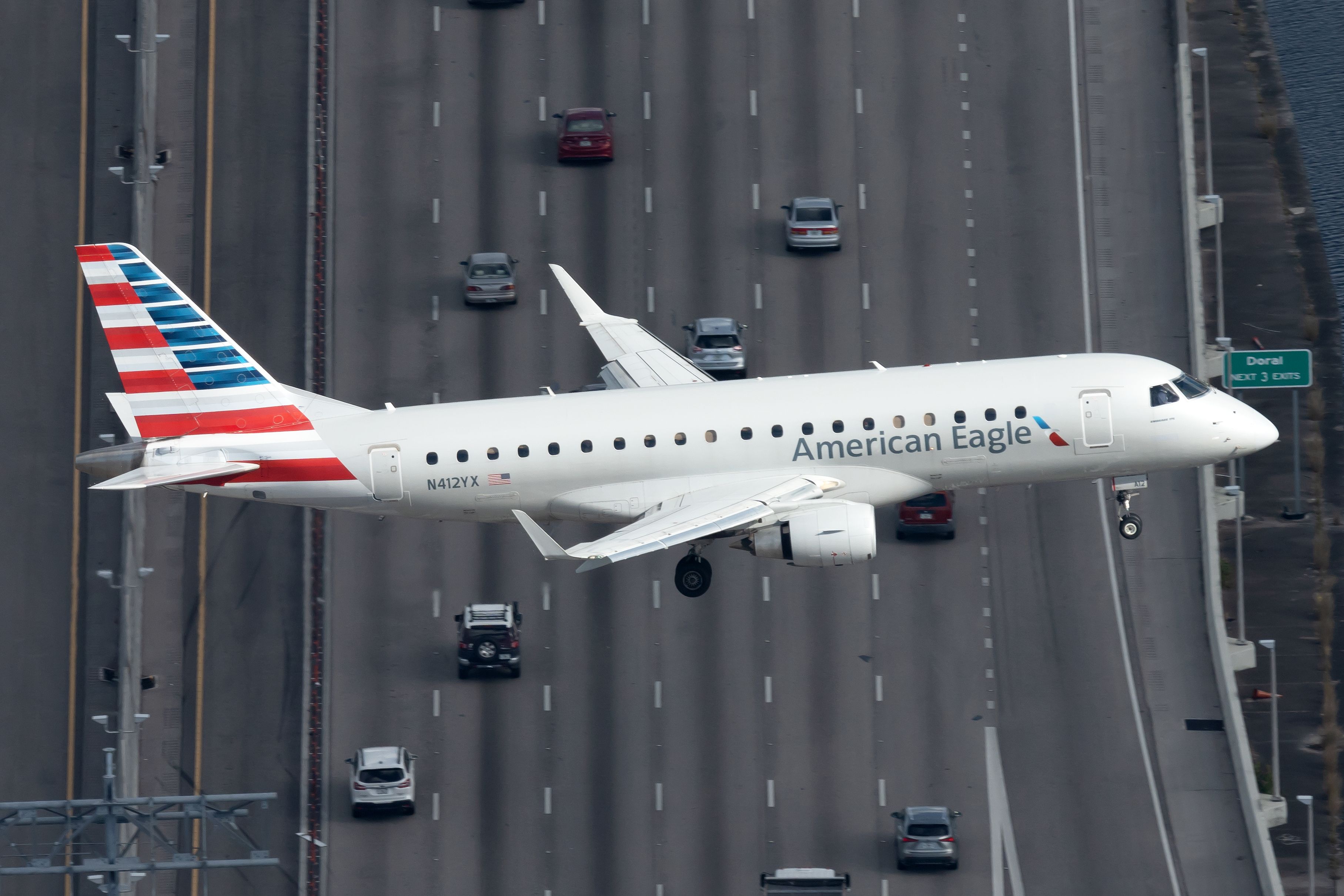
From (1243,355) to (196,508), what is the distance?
1948 inches

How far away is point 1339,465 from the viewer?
347 feet

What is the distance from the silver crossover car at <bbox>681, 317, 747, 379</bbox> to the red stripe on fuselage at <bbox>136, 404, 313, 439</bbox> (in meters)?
29.9

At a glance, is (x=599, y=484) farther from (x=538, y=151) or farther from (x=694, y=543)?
(x=538, y=151)

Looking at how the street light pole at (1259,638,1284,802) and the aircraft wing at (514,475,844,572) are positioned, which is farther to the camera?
the street light pole at (1259,638,1284,802)

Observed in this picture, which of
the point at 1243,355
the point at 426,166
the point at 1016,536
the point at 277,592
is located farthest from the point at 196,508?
the point at 1243,355

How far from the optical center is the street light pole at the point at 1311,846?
88.7m

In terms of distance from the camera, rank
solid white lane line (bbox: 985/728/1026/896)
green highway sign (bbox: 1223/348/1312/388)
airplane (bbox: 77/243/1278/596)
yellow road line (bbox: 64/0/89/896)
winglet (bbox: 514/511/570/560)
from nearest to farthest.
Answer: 1. winglet (bbox: 514/511/570/560)
2. airplane (bbox: 77/243/1278/596)
3. solid white lane line (bbox: 985/728/1026/896)
4. green highway sign (bbox: 1223/348/1312/388)
5. yellow road line (bbox: 64/0/89/896)

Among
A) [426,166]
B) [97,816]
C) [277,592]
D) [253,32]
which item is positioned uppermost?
[253,32]

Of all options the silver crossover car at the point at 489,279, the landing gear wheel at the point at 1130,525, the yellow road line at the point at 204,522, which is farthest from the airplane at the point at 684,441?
the silver crossover car at the point at 489,279

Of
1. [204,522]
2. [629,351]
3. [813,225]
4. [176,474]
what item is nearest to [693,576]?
[629,351]

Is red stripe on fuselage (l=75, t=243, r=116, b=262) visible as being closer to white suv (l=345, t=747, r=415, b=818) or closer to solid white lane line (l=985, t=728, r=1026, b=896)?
white suv (l=345, t=747, r=415, b=818)

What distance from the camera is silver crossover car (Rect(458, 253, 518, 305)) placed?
10425cm

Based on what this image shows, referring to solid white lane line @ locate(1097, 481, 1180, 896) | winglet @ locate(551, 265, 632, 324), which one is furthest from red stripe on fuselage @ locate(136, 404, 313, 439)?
solid white lane line @ locate(1097, 481, 1180, 896)

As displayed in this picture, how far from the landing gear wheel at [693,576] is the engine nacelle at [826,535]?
423 cm
